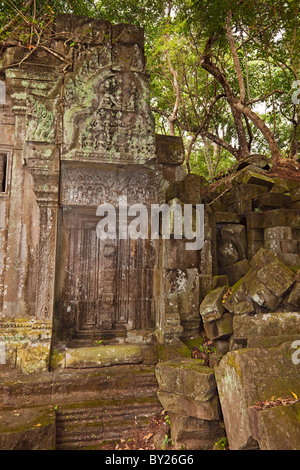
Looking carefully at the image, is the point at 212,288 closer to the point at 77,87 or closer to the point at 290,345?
the point at 290,345

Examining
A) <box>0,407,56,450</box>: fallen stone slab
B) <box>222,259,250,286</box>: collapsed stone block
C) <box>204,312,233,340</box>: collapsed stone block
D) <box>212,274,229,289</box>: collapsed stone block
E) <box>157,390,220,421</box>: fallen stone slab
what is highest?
<box>222,259,250,286</box>: collapsed stone block

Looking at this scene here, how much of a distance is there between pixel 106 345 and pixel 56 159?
3.14 meters

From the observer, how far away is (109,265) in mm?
5375

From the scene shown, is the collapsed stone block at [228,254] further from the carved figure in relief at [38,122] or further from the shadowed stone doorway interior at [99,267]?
the carved figure in relief at [38,122]

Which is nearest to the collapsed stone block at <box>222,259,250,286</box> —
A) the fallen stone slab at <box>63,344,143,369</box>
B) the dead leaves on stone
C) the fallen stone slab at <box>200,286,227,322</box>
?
the fallen stone slab at <box>200,286,227,322</box>

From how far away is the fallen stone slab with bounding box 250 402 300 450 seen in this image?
8.66ft

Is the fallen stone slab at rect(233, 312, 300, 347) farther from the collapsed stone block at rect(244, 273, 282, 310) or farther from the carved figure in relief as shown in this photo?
the carved figure in relief

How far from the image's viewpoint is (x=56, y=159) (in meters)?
4.95

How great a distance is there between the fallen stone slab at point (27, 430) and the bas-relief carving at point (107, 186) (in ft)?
9.91

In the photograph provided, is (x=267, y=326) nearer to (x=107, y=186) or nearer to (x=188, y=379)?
(x=188, y=379)

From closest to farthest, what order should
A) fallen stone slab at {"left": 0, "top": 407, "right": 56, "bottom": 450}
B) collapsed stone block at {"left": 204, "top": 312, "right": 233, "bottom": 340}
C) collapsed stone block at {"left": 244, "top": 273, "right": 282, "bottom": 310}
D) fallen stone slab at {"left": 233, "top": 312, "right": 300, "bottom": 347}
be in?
1. fallen stone slab at {"left": 0, "top": 407, "right": 56, "bottom": 450}
2. fallen stone slab at {"left": 233, "top": 312, "right": 300, "bottom": 347}
3. collapsed stone block at {"left": 244, "top": 273, "right": 282, "bottom": 310}
4. collapsed stone block at {"left": 204, "top": 312, "right": 233, "bottom": 340}

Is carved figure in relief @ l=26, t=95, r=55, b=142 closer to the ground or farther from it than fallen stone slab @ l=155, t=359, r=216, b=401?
farther from it
